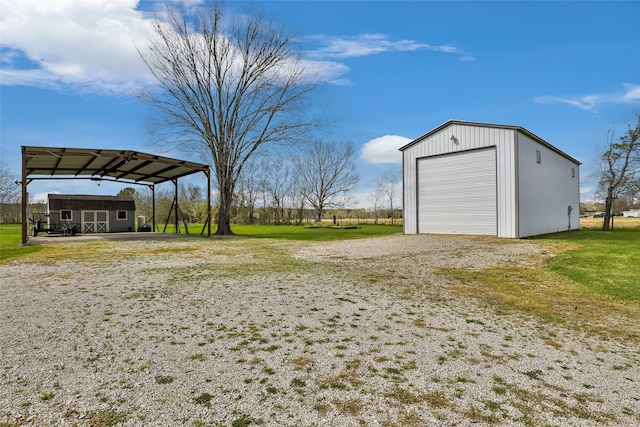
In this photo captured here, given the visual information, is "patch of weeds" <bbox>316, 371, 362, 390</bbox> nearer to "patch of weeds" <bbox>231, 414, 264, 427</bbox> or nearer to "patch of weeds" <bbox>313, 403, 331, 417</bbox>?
"patch of weeds" <bbox>313, 403, 331, 417</bbox>

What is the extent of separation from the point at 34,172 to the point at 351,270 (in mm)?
24739

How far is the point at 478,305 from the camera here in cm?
541

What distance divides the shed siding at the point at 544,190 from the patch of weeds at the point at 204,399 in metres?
16.5

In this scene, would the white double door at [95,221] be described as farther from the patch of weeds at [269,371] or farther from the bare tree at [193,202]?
the patch of weeds at [269,371]

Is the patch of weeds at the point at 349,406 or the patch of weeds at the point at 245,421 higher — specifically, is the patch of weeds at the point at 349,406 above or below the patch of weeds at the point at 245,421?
below

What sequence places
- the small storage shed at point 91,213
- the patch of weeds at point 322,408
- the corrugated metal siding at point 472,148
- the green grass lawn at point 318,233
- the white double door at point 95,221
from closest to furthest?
the patch of weeds at point 322,408 → the corrugated metal siding at point 472,148 → the green grass lawn at point 318,233 → the small storage shed at point 91,213 → the white double door at point 95,221

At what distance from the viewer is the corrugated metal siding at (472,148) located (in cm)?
1584

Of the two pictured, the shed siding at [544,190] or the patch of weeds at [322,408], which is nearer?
the patch of weeds at [322,408]

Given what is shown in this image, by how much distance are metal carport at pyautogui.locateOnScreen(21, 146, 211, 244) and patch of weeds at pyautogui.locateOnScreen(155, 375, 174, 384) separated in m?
17.2

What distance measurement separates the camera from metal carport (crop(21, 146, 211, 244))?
16281mm

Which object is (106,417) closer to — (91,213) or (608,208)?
(91,213)

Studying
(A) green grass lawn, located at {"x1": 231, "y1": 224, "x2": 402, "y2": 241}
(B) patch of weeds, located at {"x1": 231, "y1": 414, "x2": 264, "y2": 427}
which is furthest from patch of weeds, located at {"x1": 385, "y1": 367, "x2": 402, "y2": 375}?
(A) green grass lawn, located at {"x1": 231, "y1": 224, "x2": 402, "y2": 241}

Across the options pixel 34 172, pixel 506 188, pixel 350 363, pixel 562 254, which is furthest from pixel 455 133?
pixel 34 172

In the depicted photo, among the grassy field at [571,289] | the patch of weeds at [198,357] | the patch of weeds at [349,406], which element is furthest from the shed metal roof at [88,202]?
the patch of weeds at [349,406]
